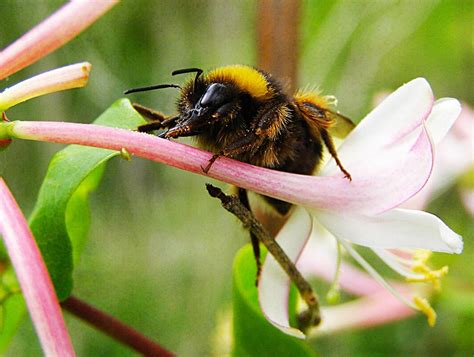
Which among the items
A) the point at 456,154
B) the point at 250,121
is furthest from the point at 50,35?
the point at 456,154

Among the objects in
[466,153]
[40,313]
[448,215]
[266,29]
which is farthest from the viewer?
[448,215]

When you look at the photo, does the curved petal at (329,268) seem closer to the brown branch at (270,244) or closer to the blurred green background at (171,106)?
the brown branch at (270,244)

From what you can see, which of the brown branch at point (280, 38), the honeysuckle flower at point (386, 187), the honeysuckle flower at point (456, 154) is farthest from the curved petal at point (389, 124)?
the honeysuckle flower at point (456, 154)

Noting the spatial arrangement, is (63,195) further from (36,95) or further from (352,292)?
(352,292)

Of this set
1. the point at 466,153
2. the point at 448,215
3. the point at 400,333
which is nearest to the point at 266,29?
the point at 466,153

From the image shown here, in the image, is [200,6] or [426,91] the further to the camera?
[200,6]

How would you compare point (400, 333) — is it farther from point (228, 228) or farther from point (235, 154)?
point (235, 154)
